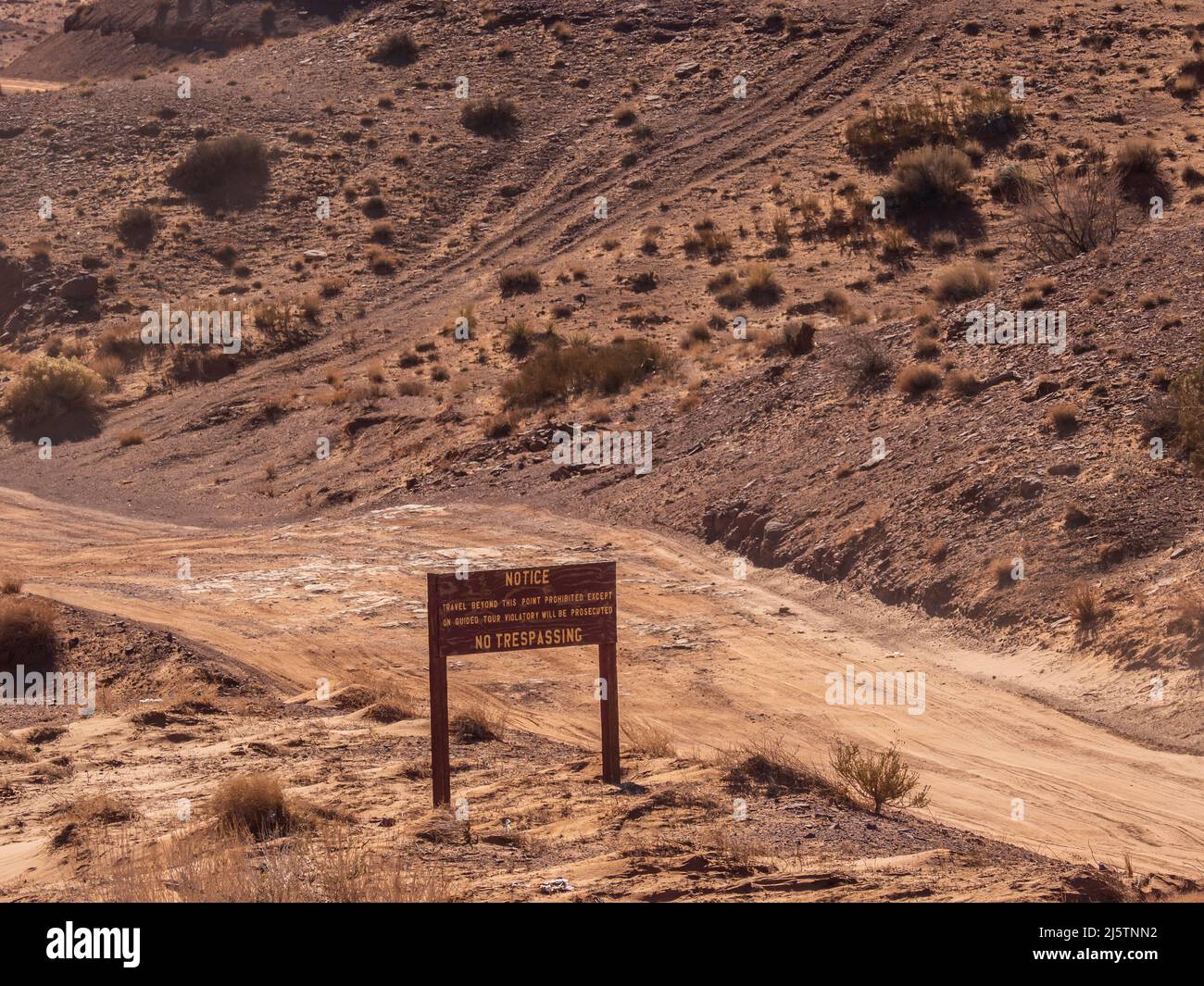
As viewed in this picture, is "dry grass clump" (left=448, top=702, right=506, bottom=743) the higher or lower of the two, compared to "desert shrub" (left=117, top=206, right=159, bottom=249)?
lower

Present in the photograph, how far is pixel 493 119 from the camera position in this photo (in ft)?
153

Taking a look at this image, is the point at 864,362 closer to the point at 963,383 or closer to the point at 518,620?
the point at 963,383

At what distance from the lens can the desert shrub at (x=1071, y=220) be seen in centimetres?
2936

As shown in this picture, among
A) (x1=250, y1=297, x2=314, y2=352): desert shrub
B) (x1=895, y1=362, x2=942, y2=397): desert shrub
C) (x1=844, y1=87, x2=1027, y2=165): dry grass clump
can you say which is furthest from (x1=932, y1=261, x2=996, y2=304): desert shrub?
(x1=250, y1=297, x2=314, y2=352): desert shrub

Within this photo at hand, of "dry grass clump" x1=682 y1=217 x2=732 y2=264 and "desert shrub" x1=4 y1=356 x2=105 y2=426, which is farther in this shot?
"dry grass clump" x1=682 y1=217 x2=732 y2=264

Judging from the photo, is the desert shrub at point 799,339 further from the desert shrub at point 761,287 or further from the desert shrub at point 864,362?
the desert shrub at point 761,287

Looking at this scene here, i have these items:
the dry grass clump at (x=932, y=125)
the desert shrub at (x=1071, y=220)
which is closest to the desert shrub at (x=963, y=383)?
the desert shrub at (x=1071, y=220)

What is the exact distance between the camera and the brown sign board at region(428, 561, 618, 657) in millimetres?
10234

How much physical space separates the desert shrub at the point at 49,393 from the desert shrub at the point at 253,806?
2481cm

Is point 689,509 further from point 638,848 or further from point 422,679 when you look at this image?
point 638,848

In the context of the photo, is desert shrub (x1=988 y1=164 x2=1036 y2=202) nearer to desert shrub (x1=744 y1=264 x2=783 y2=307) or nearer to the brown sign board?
desert shrub (x1=744 y1=264 x2=783 y2=307)

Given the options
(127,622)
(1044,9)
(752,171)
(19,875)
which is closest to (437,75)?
(752,171)

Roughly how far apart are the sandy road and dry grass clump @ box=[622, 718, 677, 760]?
44 cm
